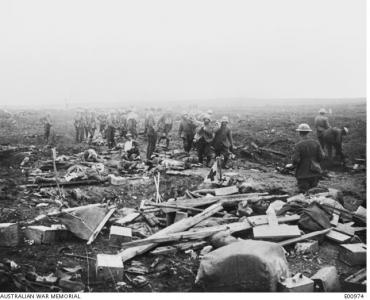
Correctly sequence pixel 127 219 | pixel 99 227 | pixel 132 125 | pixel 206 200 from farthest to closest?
pixel 132 125 < pixel 206 200 < pixel 127 219 < pixel 99 227

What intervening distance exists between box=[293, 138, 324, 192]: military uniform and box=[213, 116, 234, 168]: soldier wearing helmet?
334 cm

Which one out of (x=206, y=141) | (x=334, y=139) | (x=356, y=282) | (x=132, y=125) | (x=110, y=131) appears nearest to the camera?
(x=356, y=282)

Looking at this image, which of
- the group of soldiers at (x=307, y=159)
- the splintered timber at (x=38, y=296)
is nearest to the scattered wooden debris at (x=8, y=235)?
the splintered timber at (x=38, y=296)

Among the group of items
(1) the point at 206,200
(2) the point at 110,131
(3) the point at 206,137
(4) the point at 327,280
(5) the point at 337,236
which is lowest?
(4) the point at 327,280

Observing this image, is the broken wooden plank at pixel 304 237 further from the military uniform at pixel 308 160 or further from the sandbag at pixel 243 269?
the military uniform at pixel 308 160

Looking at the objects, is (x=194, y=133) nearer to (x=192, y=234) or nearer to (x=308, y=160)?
(x=308, y=160)

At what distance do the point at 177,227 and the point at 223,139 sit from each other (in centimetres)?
573

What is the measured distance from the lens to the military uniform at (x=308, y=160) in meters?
8.69

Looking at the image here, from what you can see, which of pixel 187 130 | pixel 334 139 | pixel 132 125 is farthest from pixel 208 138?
pixel 132 125

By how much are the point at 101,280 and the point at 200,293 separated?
4.12 feet

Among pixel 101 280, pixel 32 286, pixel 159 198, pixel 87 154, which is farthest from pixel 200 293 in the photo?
pixel 87 154

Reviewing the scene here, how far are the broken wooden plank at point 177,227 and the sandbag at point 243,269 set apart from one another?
1118 mm

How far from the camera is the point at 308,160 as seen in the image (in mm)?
8750

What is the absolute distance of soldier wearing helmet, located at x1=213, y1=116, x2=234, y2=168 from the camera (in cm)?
1195
